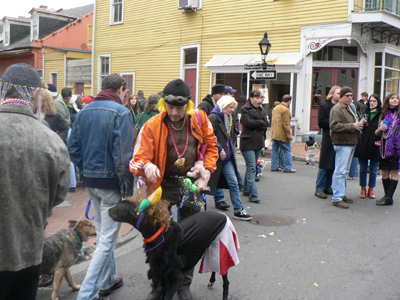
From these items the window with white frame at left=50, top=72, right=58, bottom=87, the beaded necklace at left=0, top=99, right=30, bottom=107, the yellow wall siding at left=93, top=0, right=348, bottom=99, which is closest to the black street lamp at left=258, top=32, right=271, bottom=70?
the yellow wall siding at left=93, top=0, right=348, bottom=99

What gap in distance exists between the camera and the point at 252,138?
284 inches

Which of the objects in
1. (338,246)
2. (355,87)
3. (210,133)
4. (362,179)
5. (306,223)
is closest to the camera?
(210,133)

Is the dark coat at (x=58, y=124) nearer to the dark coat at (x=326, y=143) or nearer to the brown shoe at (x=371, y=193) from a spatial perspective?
the dark coat at (x=326, y=143)

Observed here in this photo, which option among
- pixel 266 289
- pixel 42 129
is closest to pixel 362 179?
pixel 266 289

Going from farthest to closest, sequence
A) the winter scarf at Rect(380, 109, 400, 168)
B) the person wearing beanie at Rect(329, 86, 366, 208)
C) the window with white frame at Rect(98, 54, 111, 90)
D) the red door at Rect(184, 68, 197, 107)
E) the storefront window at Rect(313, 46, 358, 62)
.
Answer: the window with white frame at Rect(98, 54, 111, 90) → the red door at Rect(184, 68, 197, 107) → the storefront window at Rect(313, 46, 358, 62) → the winter scarf at Rect(380, 109, 400, 168) → the person wearing beanie at Rect(329, 86, 366, 208)

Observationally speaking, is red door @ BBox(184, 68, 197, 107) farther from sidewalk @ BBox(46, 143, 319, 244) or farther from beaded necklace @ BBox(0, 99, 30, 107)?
beaded necklace @ BBox(0, 99, 30, 107)

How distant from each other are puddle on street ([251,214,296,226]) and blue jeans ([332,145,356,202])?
1181 millimetres

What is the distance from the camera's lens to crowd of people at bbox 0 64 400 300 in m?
2.15

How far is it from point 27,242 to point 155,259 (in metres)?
0.98

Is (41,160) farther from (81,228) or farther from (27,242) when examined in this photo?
(81,228)

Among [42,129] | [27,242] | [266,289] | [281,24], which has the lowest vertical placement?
[266,289]

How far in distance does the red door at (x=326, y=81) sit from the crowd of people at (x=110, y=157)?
344 inches

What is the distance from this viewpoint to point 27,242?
85.8 inches

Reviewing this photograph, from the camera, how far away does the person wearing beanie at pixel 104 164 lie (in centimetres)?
340
